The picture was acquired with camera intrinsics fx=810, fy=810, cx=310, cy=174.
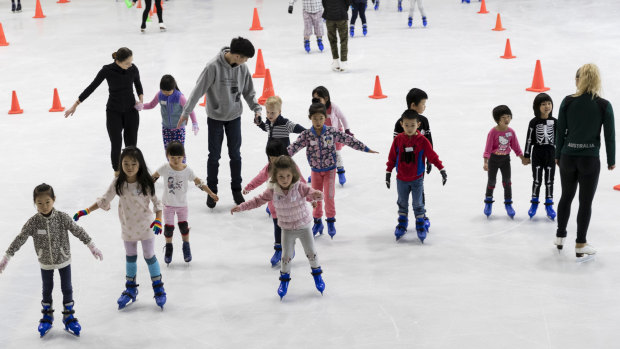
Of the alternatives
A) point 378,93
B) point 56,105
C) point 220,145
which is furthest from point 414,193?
point 56,105

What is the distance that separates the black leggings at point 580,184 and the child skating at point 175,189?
302 cm

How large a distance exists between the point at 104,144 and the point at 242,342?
5.90 m

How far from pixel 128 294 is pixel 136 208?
0.71 metres

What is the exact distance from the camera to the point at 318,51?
56.2ft

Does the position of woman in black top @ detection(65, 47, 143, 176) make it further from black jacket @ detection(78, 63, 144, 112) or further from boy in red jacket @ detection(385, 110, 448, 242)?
boy in red jacket @ detection(385, 110, 448, 242)

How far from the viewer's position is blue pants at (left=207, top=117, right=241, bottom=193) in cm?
860

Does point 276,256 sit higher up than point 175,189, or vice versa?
point 175,189

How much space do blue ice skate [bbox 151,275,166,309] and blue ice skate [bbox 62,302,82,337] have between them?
645 millimetres

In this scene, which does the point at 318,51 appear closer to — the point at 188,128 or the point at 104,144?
the point at 188,128

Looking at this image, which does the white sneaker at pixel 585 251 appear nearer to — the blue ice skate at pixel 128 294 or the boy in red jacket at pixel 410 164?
the boy in red jacket at pixel 410 164

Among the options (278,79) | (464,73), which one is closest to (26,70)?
(278,79)

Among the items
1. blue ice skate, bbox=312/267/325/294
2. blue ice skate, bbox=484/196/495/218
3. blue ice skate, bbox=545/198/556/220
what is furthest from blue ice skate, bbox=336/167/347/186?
blue ice skate, bbox=312/267/325/294

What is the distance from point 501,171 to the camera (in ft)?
26.2

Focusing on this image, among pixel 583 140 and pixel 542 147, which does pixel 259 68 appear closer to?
pixel 542 147
